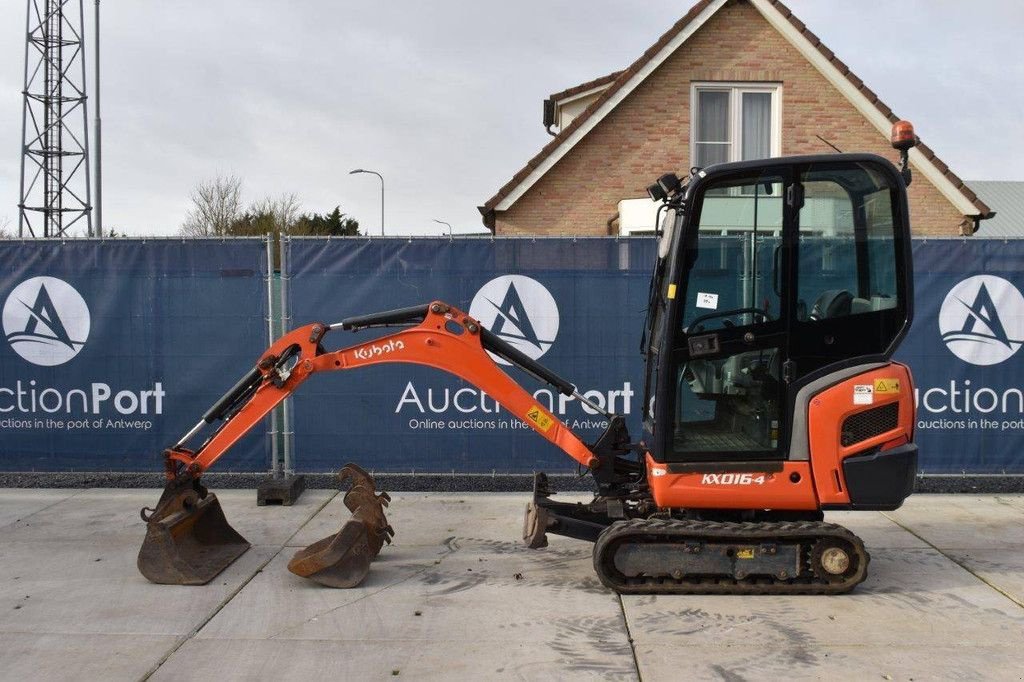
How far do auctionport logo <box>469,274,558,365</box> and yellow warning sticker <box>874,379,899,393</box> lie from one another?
3678 millimetres

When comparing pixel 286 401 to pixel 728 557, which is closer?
pixel 728 557

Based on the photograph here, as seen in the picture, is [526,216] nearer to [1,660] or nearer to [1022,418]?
[1022,418]

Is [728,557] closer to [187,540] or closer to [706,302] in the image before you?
[706,302]

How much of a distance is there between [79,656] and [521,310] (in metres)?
5.01

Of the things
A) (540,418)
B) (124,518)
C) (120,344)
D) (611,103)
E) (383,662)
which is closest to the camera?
(383,662)

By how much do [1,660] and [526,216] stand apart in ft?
46.9

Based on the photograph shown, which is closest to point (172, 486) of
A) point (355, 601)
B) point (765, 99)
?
point (355, 601)

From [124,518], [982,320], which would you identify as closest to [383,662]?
[124,518]

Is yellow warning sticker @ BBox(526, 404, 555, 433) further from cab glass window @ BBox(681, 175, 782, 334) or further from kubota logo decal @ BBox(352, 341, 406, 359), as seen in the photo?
cab glass window @ BBox(681, 175, 782, 334)

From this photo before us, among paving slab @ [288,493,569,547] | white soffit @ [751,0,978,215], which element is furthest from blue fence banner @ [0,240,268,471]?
white soffit @ [751,0,978,215]

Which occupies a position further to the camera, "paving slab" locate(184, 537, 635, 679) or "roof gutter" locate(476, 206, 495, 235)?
"roof gutter" locate(476, 206, 495, 235)

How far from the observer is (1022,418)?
8797mm

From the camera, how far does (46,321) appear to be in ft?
29.5

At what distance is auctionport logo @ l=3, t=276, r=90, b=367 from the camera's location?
29.5 feet
